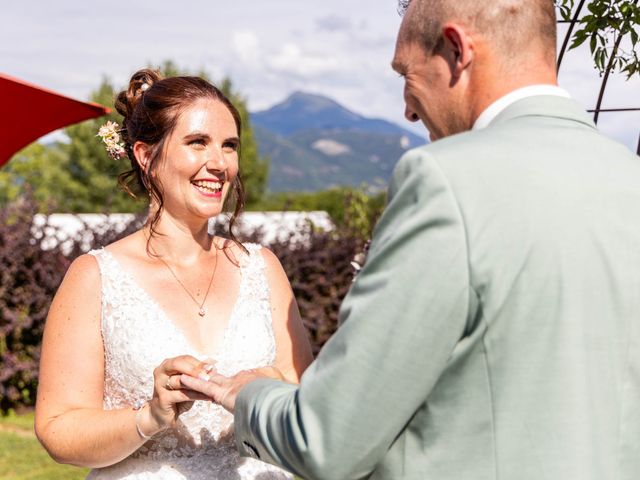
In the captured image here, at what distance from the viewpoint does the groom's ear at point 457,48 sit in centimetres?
191

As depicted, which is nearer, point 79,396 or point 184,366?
point 184,366

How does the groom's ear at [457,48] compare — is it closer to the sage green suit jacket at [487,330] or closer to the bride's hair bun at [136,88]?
the sage green suit jacket at [487,330]

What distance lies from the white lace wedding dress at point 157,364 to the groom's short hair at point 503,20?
1.71 meters

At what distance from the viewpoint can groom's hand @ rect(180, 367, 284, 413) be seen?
2264mm

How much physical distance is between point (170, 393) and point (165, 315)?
0.64 metres

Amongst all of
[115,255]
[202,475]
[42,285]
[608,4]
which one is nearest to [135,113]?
[115,255]

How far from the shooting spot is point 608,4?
3688mm

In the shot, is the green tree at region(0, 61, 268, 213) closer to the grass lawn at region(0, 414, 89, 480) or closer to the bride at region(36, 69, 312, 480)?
the grass lawn at region(0, 414, 89, 480)

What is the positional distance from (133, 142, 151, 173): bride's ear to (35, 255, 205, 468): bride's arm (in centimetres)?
56

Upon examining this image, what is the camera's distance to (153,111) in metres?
3.40

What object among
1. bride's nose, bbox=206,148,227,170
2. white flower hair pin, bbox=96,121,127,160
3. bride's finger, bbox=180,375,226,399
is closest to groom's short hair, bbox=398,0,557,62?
bride's finger, bbox=180,375,226,399

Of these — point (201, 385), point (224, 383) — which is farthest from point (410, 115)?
point (201, 385)

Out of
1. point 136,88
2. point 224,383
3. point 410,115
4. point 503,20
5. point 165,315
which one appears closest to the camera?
point 503,20

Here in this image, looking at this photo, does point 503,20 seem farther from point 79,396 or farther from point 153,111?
point 79,396
